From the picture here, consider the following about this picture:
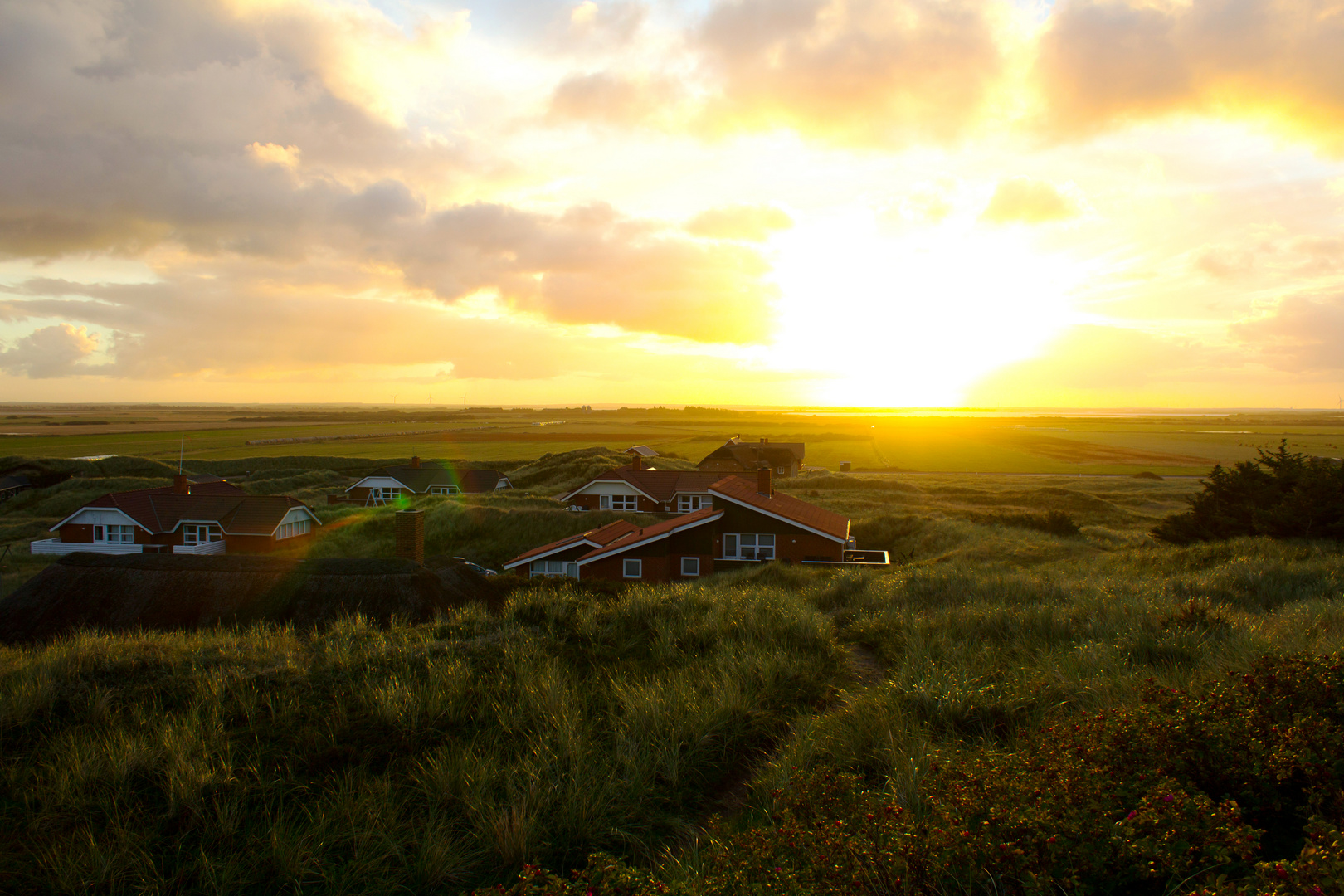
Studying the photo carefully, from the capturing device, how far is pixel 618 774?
6180 millimetres

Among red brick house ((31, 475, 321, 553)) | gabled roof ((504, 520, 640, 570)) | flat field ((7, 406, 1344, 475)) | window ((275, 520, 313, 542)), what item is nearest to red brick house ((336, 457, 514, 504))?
window ((275, 520, 313, 542))

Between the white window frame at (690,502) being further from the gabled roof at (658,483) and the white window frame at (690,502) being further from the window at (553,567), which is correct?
the window at (553,567)

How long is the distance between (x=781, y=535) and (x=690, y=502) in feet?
85.5

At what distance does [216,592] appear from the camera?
20.5 metres

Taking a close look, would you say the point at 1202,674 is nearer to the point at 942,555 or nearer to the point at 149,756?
the point at 149,756

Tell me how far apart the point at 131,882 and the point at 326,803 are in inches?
52.2

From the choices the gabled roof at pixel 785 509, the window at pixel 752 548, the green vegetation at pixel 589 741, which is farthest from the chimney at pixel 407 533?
the green vegetation at pixel 589 741

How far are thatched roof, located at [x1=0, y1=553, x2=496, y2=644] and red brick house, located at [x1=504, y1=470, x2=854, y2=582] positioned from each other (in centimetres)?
1159

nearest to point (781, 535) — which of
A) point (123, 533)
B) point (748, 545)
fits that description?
point (748, 545)

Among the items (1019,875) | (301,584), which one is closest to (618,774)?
(1019,875)

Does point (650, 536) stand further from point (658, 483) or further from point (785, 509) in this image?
point (658, 483)

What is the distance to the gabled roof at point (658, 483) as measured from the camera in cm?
5844

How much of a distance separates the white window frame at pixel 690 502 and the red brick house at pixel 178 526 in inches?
1192

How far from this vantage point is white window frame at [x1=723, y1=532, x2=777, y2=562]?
33.2 metres
